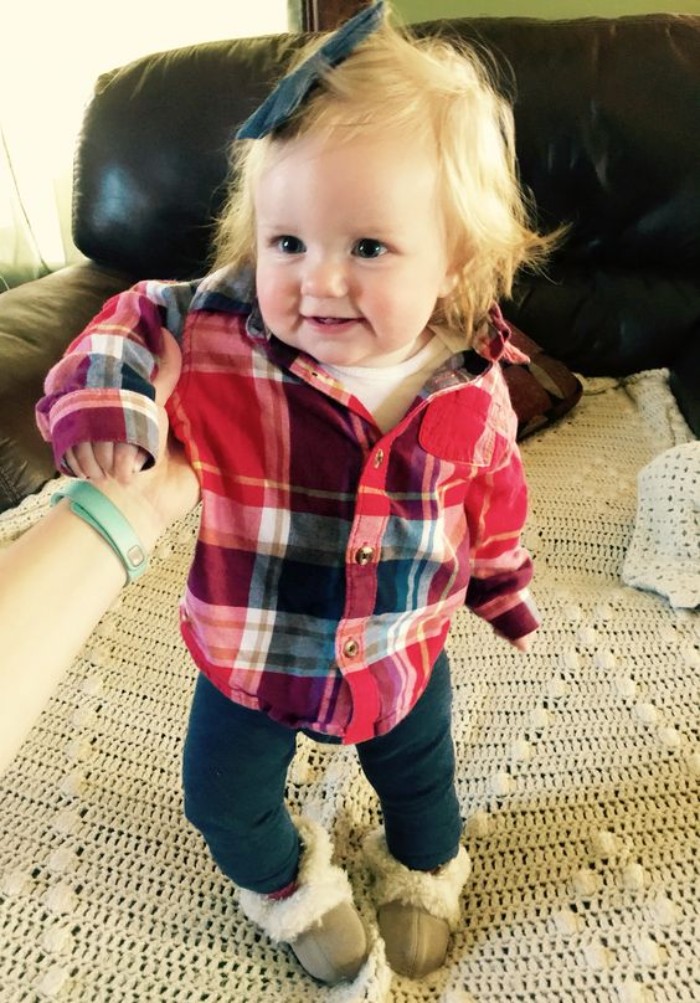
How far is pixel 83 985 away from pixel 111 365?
61 centimetres

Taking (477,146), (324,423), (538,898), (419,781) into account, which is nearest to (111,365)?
(324,423)

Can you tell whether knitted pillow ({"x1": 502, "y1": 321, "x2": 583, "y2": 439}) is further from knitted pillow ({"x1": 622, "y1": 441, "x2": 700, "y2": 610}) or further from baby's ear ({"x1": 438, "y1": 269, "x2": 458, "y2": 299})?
baby's ear ({"x1": 438, "y1": 269, "x2": 458, "y2": 299})

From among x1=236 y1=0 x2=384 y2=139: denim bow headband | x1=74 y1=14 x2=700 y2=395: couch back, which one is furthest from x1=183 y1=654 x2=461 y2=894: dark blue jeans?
x1=74 y1=14 x2=700 y2=395: couch back

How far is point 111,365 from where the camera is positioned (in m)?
0.57

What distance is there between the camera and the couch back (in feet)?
4.65

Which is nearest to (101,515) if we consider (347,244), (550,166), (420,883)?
(347,244)

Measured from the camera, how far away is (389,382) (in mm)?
667

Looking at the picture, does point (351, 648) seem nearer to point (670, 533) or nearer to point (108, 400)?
point (108, 400)

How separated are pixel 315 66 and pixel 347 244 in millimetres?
125

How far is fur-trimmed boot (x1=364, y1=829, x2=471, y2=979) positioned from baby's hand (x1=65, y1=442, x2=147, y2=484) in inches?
21.1

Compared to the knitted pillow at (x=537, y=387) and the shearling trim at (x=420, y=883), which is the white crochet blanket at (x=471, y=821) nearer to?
the shearling trim at (x=420, y=883)

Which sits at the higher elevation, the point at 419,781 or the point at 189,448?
the point at 189,448

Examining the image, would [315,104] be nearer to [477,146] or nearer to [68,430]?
[477,146]

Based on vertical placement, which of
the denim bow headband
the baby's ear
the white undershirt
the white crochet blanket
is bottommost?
the white crochet blanket
